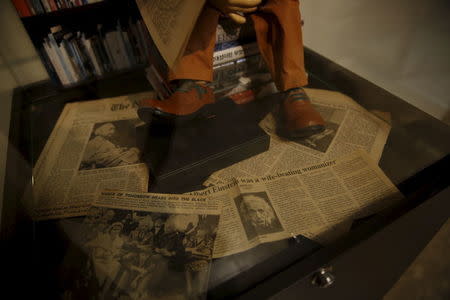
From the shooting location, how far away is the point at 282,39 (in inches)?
25.1

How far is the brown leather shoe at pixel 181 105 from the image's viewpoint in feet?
1.98

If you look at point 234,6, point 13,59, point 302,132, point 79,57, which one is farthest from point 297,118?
point 13,59

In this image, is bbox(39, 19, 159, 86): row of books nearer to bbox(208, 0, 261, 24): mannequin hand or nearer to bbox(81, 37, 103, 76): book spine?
bbox(81, 37, 103, 76): book spine

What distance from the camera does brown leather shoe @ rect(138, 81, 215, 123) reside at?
0.60 meters

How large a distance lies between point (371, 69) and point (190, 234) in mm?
588

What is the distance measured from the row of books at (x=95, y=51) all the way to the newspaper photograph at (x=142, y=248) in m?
0.43

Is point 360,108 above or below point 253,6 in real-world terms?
below

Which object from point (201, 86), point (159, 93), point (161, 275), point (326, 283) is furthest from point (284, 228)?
point (159, 93)

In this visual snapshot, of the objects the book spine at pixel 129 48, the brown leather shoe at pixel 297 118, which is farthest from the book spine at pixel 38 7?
the brown leather shoe at pixel 297 118

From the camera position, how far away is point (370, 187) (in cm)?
53

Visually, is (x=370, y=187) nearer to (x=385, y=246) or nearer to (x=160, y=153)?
(x=385, y=246)

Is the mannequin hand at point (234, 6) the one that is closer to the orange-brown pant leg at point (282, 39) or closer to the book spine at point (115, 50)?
the orange-brown pant leg at point (282, 39)

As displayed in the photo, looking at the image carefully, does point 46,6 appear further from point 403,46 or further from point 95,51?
point 403,46

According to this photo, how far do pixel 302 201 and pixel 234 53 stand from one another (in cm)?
44
